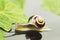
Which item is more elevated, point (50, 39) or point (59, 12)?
point (59, 12)

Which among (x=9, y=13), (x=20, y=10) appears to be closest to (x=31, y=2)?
(x=20, y=10)

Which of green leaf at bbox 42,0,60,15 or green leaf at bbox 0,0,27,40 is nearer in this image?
green leaf at bbox 0,0,27,40

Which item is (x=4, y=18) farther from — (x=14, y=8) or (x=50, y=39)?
(x=50, y=39)

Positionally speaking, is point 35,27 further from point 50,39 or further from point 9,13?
point 50,39

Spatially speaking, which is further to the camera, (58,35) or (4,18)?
(58,35)

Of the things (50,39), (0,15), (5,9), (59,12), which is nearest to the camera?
(0,15)

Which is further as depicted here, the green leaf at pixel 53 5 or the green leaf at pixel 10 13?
the green leaf at pixel 53 5

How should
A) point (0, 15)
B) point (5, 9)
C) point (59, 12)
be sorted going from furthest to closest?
point (59, 12)
point (5, 9)
point (0, 15)
